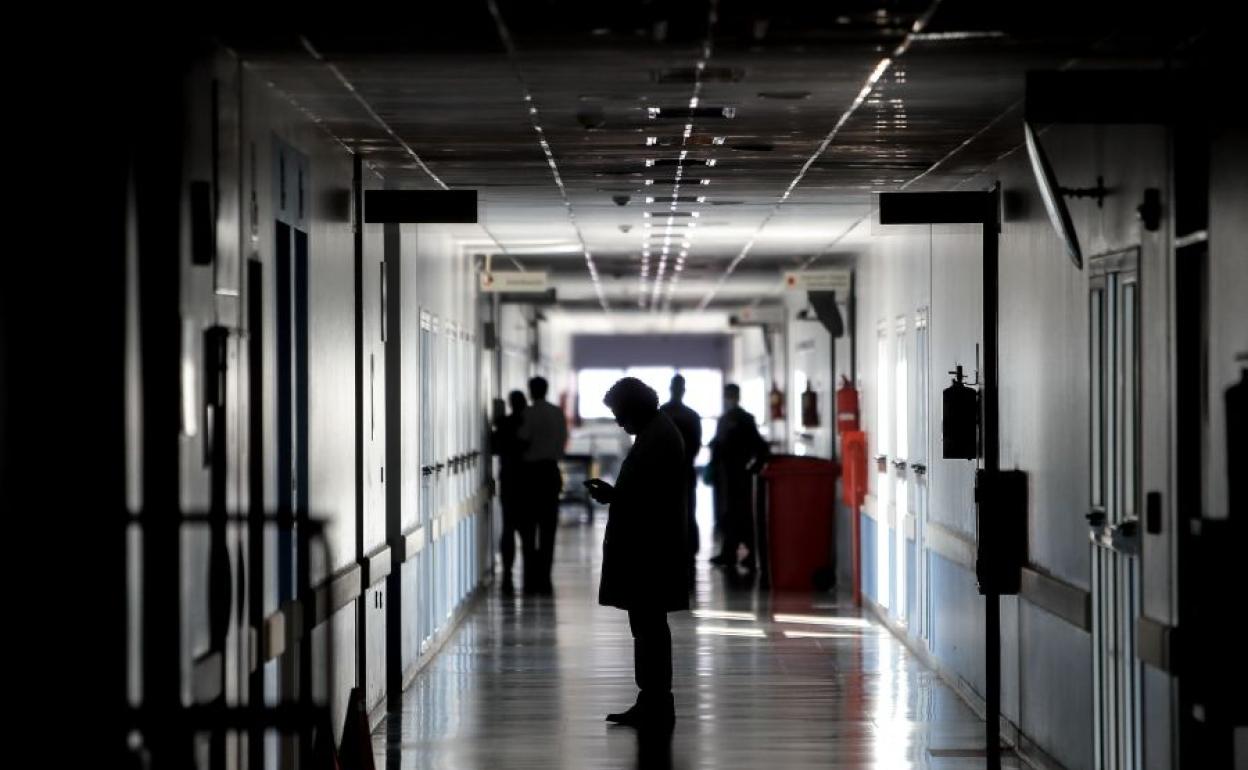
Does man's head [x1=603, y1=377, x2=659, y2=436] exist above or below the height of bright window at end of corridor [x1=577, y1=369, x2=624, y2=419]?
below

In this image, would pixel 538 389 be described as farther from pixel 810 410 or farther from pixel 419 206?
pixel 419 206

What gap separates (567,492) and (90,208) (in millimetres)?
19956

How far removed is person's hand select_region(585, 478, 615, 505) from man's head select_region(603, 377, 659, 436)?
0.30 metres

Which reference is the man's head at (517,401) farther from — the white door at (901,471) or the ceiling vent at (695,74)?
the ceiling vent at (695,74)

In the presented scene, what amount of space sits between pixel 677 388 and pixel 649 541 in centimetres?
767

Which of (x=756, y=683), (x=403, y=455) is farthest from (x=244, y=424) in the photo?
(x=756, y=683)

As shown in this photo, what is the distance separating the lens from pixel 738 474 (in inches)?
688

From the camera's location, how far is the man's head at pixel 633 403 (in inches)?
362

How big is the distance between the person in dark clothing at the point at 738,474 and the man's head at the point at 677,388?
2.86 feet

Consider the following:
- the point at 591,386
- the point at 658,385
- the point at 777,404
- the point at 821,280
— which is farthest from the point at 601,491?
the point at 658,385

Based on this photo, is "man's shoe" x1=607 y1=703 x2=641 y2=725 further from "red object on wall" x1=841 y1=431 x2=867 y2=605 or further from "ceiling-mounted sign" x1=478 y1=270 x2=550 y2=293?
"ceiling-mounted sign" x1=478 y1=270 x2=550 y2=293

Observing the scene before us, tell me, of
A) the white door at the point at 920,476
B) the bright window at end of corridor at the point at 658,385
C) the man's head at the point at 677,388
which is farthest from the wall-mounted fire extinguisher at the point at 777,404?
the bright window at end of corridor at the point at 658,385

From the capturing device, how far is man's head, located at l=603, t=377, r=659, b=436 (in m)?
9.20

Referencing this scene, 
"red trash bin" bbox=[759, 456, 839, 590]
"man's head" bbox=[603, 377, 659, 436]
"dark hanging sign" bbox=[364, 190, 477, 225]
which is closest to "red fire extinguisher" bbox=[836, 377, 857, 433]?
"red trash bin" bbox=[759, 456, 839, 590]
